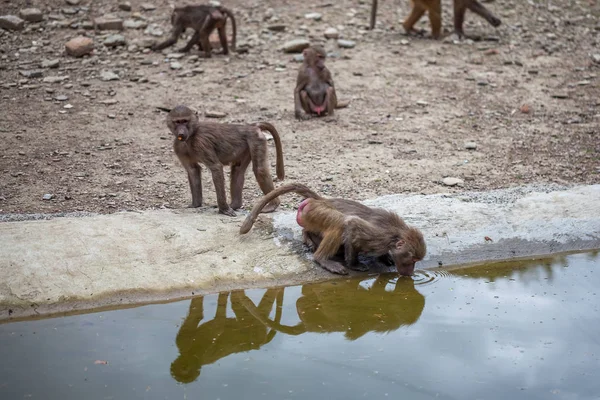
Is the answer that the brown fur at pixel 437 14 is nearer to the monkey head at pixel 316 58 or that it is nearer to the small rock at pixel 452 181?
the monkey head at pixel 316 58

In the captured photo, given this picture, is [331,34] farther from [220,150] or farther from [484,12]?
[220,150]

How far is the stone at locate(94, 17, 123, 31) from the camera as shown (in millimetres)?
12547

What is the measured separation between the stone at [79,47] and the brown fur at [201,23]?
0.99 metres

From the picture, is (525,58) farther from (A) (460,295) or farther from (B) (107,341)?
(B) (107,341)

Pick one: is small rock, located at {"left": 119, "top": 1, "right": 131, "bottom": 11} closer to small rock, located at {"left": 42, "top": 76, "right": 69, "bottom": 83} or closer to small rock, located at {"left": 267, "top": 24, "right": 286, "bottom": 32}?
small rock, located at {"left": 267, "top": 24, "right": 286, "bottom": 32}

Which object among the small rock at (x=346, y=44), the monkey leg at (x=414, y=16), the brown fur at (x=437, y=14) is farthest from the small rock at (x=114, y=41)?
the monkey leg at (x=414, y=16)

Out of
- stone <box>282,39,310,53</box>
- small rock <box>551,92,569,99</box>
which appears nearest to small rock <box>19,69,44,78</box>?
stone <box>282,39,310,53</box>

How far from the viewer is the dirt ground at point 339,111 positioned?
27.8ft

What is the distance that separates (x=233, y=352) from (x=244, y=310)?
23.7 inches

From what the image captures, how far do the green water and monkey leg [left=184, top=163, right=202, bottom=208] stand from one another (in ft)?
5.14

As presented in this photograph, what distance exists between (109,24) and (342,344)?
8.81 metres

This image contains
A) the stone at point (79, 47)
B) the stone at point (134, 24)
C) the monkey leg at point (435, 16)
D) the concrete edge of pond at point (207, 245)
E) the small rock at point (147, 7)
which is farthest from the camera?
the small rock at point (147, 7)

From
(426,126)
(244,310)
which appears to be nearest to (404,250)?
(244,310)

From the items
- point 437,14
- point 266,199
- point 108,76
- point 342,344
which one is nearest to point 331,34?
point 437,14
